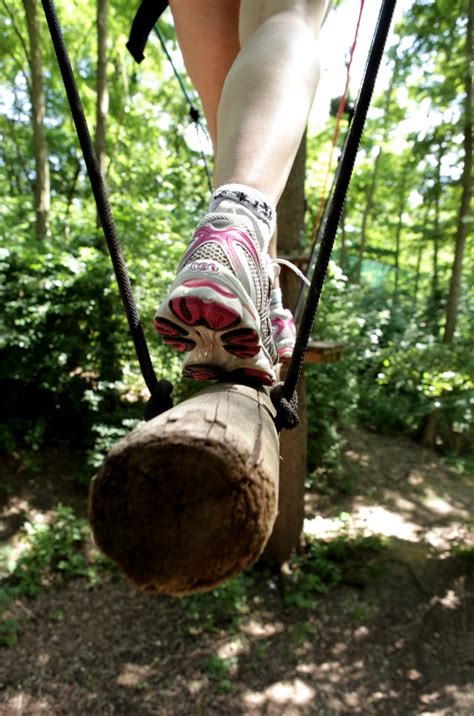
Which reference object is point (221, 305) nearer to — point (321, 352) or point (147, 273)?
point (321, 352)

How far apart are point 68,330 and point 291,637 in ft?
10.5

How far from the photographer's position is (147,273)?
4.69m

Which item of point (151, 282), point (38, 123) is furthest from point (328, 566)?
point (38, 123)

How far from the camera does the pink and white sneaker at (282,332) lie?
1.14 metres

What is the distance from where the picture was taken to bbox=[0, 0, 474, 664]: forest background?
457 cm

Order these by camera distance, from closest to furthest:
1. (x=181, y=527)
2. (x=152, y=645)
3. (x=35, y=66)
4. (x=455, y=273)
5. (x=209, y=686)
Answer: (x=181, y=527) → (x=209, y=686) → (x=152, y=645) → (x=35, y=66) → (x=455, y=273)

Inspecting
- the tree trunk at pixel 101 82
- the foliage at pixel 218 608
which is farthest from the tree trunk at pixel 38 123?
the foliage at pixel 218 608

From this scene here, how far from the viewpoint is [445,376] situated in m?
4.04

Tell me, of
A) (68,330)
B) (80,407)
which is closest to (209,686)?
(80,407)

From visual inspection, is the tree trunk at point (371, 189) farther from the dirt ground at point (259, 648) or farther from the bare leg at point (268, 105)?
the bare leg at point (268, 105)

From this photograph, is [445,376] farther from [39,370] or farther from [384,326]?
[384,326]

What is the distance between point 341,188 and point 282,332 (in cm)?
45

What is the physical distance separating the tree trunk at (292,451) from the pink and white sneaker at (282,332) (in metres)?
2.54

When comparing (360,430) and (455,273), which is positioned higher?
(455,273)
